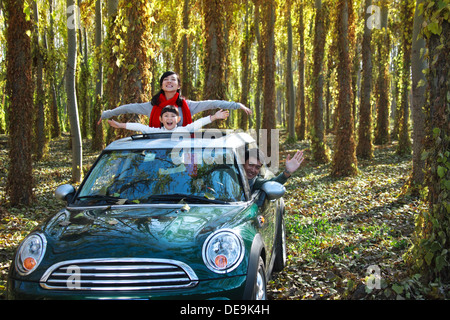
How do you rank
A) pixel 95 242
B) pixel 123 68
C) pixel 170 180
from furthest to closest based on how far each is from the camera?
pixel 123 68
pixel 170 180
pixel 95 242

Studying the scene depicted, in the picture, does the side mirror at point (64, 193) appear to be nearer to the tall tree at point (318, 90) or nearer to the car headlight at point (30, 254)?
the car headlight at point (30, 254)

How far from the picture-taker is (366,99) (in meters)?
17.9

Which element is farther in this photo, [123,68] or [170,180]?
[123,68]

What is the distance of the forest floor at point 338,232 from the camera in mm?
4789

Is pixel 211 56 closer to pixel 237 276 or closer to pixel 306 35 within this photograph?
pixel 237 276

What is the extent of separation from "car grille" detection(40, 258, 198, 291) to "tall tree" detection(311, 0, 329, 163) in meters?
15.0

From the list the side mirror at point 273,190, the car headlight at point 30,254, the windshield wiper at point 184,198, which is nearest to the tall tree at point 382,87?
the side mirror at point 273,190

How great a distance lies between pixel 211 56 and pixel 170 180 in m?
7.50

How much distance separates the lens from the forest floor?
479cm

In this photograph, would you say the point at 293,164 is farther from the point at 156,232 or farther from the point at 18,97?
the point at 18,97

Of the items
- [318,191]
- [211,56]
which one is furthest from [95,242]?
[318,191]

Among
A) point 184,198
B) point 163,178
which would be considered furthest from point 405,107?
point 184,198

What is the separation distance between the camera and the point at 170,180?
172 inches

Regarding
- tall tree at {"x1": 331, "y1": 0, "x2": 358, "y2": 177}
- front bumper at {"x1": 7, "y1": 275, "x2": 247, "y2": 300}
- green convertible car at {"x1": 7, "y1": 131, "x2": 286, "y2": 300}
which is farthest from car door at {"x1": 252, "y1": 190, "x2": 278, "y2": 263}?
tall tree at {"x1": 331, "y1": 0, "x2": 358, "y2": 177}
